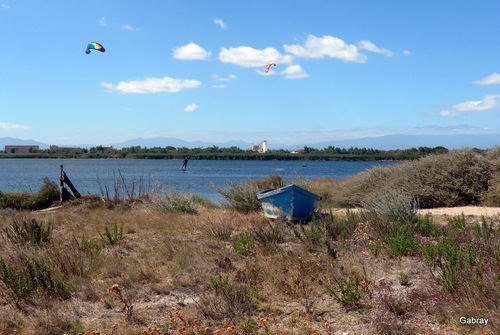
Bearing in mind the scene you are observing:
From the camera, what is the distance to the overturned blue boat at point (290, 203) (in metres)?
12.5

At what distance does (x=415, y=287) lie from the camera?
6488 millimetres

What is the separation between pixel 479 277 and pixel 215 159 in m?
129

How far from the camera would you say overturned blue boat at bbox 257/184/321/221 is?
12.5 metres

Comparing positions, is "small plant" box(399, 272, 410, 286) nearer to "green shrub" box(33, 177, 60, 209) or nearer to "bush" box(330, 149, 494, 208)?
"bush" box(330, 149, 494, 208)

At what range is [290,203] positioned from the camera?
1254 cm

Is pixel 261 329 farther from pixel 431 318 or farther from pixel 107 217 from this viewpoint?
pixel 107 217

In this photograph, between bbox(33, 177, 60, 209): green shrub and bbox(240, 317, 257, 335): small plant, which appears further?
bbox(33, 177, 60, 209): green shrub

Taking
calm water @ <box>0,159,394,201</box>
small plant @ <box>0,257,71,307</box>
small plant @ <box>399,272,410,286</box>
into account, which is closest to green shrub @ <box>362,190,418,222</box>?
small plant @ <box>399,272,410,286</box>

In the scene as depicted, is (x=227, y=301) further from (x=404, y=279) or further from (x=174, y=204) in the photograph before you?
(x=174, y=204)

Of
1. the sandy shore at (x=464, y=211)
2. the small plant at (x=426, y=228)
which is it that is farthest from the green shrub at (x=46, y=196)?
the small plant at (x=426, y=228)

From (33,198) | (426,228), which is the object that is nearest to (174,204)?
(33,198)

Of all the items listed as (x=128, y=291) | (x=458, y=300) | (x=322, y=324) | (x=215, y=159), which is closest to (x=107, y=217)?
(x=128, y=291)

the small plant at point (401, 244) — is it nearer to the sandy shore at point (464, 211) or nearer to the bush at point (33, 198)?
the sandy shore at point (464, 211)

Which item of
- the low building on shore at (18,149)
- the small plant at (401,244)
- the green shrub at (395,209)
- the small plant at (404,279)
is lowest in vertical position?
the small plant at (404,279)
